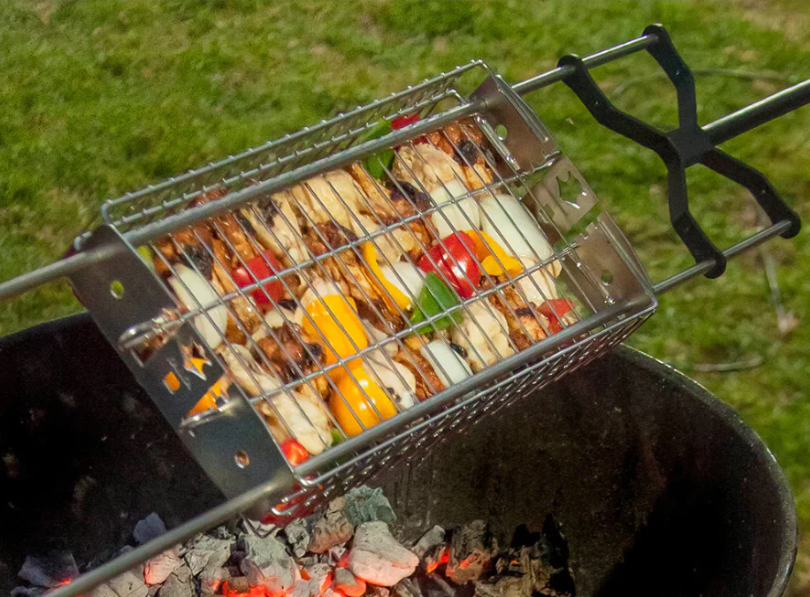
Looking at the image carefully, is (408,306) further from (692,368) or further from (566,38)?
(566,38)

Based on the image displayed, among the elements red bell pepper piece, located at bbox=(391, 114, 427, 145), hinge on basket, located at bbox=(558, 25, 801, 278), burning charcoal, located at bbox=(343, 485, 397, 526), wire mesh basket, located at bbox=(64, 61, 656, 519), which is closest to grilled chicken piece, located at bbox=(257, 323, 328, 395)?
wire mesh basket, located at bbox=(64, 61, 656, 519)

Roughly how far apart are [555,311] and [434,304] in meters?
0.21

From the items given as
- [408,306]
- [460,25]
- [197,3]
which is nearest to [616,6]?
[460,25]

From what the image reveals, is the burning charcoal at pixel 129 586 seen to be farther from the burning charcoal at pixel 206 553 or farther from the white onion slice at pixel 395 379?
the white onion slice at pixel 395 379

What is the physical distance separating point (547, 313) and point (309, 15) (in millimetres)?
2965

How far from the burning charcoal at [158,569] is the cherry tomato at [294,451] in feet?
2.82

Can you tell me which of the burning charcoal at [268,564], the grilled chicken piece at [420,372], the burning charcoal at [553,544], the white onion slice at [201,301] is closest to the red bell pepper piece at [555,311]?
the grilled chicken piece at [420,372]

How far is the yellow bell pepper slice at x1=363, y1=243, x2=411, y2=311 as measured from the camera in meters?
1.38

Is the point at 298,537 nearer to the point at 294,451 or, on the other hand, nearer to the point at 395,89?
the point at 294,451

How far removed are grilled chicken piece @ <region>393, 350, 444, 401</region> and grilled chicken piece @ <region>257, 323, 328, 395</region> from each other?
137mm

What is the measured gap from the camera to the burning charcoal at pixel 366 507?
1969 mm

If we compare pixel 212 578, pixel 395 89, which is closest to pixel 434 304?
pixel 212 578

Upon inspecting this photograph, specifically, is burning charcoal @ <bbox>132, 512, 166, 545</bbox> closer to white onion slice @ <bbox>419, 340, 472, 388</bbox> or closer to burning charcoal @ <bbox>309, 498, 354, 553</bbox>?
burning charcoal @ <bbox>309, 498, 354, 553</bbox>

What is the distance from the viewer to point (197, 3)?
393cm
